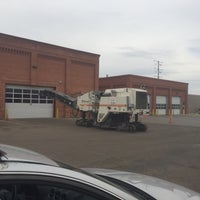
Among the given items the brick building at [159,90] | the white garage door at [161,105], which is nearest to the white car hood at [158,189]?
the brick building at [159,90]

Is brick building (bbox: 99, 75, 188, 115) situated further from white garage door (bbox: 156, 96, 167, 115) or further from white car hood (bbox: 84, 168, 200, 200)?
white car hood (bbox: 84, 168, 200, 200)

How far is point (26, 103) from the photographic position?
39.4 m

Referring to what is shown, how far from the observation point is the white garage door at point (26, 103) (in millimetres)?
38219

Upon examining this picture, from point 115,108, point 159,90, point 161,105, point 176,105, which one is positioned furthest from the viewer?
point 176,105

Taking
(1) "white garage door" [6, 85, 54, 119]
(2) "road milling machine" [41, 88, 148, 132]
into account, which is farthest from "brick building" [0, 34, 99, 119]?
(2) "road milling machine" [41, 88, 148, 132]

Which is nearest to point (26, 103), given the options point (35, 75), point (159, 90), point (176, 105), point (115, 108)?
point (35, 75)

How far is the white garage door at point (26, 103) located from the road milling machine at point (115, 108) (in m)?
9.80

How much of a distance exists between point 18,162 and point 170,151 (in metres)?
13.8

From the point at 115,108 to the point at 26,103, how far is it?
14.4m

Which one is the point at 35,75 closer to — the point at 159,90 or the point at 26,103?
the point at 26,103

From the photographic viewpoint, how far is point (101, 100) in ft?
94.4

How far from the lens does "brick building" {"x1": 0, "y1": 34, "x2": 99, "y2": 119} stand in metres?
38.0

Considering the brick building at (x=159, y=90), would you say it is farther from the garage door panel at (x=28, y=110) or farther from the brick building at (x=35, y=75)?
the garage door panel at (x=28, y=110)

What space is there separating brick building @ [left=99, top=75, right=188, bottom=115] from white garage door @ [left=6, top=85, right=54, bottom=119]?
71.3 feet
